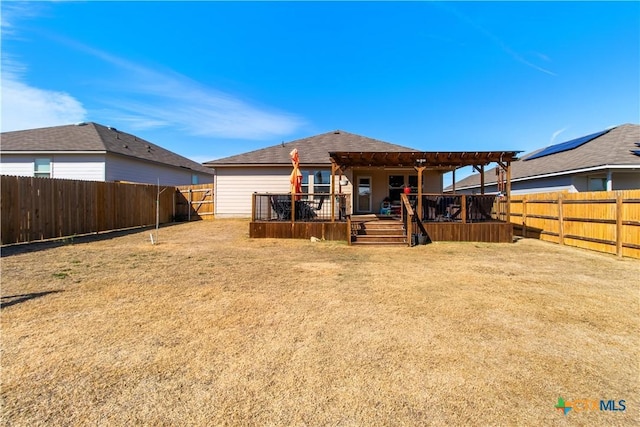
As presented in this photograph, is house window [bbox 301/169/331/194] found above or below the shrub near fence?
above

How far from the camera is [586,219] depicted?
30.6 ft

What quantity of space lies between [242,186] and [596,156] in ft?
54.0

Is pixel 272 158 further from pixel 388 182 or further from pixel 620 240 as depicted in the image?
pixel 620 240

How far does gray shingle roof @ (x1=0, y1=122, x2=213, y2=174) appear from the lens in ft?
51.6

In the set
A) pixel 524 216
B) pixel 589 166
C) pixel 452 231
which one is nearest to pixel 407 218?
pixel 452 231

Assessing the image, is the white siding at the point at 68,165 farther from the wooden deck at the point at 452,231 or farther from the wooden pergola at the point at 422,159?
the wooden pergola at the point at 422,159

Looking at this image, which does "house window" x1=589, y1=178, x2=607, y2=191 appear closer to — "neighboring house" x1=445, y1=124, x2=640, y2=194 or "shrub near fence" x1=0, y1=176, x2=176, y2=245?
"neighboring house" x1=445, y1=124, x2=640, y2=194

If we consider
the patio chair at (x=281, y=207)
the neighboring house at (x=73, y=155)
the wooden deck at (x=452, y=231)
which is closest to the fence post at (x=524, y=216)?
the wooden deck at (x=452, y=231)

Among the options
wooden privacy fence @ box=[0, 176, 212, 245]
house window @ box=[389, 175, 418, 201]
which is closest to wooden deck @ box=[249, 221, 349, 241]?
wooden privacy fence @ box=[0, 176, 212, 245]

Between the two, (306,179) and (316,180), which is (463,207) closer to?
(316,180)

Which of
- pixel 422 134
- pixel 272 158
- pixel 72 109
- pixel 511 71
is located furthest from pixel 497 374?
pixel 422 134

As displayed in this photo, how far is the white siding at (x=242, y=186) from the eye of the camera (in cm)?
1602

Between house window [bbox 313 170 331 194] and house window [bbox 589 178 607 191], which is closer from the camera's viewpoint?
house window [bbox 589 178 607 191]

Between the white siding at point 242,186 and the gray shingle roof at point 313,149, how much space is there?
1.53ft
